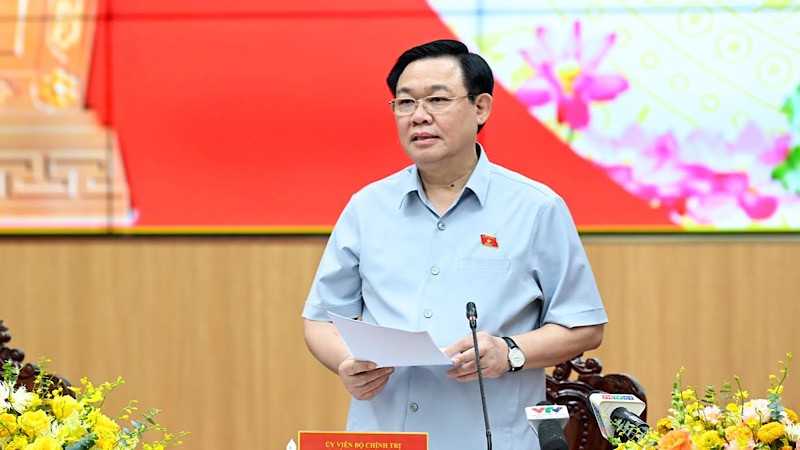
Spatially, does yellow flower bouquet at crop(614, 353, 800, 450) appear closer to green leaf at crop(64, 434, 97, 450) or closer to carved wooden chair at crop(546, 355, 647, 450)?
green leaf at crop(64, 434, 97, 450)

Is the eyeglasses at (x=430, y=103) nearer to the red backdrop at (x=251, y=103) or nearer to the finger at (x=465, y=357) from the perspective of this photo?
the finger at (x=465, y=357)

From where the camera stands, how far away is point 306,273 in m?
4.26

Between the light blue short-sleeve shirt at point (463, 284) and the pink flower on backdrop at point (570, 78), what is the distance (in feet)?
6.61

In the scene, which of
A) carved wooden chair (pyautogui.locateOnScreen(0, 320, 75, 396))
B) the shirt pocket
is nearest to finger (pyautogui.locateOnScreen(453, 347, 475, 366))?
the shirt pocket

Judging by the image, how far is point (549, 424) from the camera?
1527mm

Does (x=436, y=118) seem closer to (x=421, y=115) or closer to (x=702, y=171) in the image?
(x=421, y=115)

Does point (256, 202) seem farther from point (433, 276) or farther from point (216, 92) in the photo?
point (433, 276)

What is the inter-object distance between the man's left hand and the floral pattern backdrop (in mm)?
2295

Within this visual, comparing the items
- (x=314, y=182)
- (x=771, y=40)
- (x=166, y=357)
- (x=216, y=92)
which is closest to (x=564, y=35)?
(x=771, y=40)

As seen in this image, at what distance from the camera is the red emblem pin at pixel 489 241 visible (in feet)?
7.11

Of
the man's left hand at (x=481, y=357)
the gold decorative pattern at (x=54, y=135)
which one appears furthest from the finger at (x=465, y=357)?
the gold decorative pattern at (x=54, y=135)

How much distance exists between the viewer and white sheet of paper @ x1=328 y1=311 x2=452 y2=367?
185cm

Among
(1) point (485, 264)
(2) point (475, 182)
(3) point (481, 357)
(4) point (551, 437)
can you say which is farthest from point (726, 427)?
(2) point (475, 182)

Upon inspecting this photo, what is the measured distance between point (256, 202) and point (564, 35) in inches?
55.0
